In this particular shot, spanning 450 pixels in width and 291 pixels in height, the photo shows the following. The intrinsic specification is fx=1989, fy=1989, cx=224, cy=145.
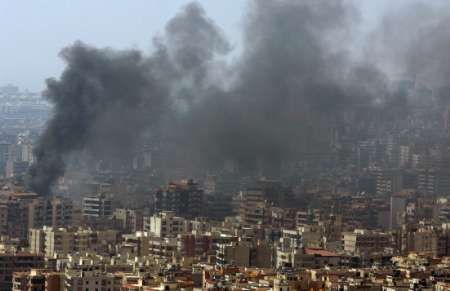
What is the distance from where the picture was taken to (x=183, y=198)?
38.2m

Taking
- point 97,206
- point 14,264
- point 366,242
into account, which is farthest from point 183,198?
point 14,264

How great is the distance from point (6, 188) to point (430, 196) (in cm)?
860

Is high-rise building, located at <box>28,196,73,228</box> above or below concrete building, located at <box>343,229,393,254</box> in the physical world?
above

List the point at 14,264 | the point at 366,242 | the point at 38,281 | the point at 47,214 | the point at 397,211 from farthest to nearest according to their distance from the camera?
1. the point at 397,211
2. the point at 47,214
3. the point at 366,242
4. the point at 14,264
5. the point at 38,281

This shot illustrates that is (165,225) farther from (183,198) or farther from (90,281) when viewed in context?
(90,281)

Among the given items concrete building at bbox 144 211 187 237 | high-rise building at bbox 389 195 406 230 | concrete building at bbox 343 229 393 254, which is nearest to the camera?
concrete building at bbox 343 229 393 254

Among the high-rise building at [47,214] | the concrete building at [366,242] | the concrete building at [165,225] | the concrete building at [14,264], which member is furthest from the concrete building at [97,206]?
the concrete building at [14,264]

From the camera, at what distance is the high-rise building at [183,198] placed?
3772 cm

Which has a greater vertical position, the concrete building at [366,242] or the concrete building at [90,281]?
the concrete building at [366,242]

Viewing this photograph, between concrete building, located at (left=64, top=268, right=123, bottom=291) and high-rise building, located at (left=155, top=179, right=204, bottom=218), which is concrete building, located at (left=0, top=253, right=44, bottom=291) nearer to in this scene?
concrete building, located at (left=64, top=268, right=123, bottom=291)

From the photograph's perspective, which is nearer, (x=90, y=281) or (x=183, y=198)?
(x=90, y=281)

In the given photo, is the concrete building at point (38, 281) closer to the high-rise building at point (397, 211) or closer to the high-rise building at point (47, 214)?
the high-rise building at point (47, 214)

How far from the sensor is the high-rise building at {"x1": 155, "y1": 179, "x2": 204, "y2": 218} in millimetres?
37719

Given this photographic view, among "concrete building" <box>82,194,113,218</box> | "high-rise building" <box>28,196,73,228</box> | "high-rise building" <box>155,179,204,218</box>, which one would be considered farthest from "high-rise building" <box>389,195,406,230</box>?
"high-rise building" <box>28,196,73,228</box>
